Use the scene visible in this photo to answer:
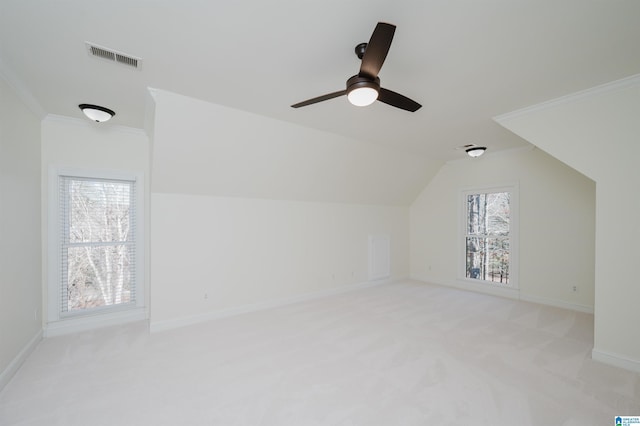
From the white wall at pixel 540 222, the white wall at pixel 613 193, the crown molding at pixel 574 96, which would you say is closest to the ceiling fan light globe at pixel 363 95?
the crown molding at pixel 574 96

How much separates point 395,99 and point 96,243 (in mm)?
3938

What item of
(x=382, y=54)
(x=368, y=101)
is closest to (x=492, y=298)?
(x=368, y=101)

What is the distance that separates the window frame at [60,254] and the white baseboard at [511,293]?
5303 mm

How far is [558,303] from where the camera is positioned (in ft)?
14.2

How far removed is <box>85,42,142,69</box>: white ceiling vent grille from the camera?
1993 millimetres

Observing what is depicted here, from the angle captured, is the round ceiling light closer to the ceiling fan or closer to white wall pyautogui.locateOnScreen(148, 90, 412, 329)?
the ceiling fan

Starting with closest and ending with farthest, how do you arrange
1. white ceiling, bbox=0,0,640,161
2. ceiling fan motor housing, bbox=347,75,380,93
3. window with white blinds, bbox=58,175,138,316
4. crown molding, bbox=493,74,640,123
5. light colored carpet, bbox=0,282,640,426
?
white ceiling, bbox=0,0,640,161
ceiling fan motor housing, bbox=347,75,380,93
light colored carpet, bbox=0,282,640,426
crown molding, bbox=493,74,640,123
window with white blinds, bbox=58,175,138,316

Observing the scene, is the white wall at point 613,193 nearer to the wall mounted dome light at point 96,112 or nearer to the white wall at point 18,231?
the wall mounted dome light at point 96,112

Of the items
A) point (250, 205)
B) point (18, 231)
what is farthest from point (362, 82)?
point (18, 231)

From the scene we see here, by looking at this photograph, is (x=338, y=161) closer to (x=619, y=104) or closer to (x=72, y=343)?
(x=619, y=104)

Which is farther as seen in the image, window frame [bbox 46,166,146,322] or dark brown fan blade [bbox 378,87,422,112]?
window frame [bbox 46,166,146,322]

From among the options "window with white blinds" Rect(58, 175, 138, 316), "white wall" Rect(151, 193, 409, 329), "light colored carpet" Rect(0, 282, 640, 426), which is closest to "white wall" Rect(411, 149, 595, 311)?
"light colored carpet" Rect(0, 282, 640, 426)

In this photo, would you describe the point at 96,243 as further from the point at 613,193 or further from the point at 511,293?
the point at 511,293

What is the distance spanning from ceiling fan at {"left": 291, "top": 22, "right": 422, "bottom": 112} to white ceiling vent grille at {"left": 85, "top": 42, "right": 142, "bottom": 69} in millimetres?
1538
